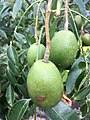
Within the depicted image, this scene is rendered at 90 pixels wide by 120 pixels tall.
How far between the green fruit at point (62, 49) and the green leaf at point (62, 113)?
175 mm

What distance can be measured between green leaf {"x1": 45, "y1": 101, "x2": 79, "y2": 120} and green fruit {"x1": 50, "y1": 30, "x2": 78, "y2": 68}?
0.57ft

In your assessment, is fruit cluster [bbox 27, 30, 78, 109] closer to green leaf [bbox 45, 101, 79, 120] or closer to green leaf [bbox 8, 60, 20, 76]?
green leaf [bbox 45, 101, 79, 120]

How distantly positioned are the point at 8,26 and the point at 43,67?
1.12 m

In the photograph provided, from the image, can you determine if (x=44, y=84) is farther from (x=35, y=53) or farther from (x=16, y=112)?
(x=16, y=112)

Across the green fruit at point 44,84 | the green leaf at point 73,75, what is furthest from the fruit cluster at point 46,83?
the green leaf at point 73,75

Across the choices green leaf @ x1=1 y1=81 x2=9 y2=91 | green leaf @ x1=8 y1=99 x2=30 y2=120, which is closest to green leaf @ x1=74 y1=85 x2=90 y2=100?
green leaf @ x1=8 y1=99 x2=30 y2=120

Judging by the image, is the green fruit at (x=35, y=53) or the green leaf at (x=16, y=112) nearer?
the green fruit at (x=35, y=53)

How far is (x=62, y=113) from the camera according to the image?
103cm

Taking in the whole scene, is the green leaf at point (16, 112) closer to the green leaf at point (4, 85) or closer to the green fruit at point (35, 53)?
the green fruit at point (35, 53)

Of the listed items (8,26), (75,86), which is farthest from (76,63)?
(8,26)

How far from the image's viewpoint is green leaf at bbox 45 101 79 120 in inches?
39.0

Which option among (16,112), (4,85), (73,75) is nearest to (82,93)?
(73,75)

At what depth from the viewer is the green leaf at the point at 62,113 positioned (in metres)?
0.99

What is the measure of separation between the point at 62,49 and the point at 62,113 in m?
0.24
